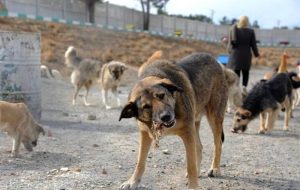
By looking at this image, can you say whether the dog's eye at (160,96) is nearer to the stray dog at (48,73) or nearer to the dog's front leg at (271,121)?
the dog's front leg at (271,121)

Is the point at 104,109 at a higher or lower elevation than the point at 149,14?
lower

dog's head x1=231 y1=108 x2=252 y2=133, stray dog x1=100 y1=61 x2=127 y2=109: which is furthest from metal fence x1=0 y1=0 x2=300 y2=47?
dog's head x1=231 y1=108 x2=252 y2=133

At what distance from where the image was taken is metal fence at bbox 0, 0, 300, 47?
1465 inches

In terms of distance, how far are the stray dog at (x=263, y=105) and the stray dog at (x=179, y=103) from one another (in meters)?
3.61

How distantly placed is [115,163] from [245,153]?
84.7 inches

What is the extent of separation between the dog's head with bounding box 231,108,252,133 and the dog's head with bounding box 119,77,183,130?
5016 millimetres

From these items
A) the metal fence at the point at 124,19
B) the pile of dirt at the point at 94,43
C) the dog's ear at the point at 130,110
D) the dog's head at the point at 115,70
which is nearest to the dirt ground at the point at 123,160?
the dog's ear at the point at 130,110

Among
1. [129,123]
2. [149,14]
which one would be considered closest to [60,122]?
[129,123]

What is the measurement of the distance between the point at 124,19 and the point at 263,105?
1647 inches

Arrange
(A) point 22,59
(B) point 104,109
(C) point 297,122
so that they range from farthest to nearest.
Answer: (B) point 104,109 → (C) point 297,122 → (A) point 22,59

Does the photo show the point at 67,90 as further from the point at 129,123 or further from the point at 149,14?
the point at 149,14

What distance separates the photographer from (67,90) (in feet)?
53.8

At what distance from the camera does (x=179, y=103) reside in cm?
505

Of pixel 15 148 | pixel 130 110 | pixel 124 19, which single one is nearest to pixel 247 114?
pixel 15 148
